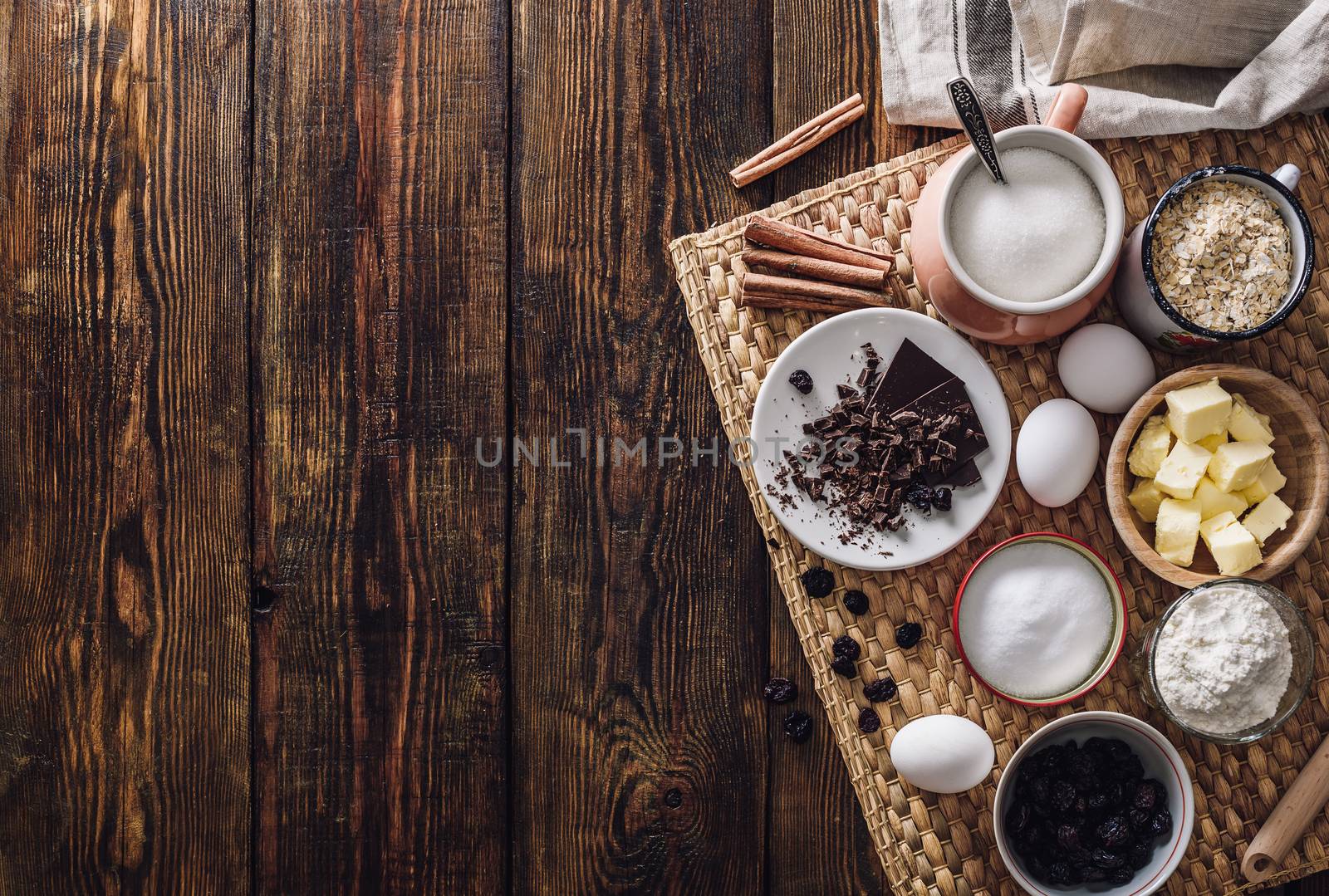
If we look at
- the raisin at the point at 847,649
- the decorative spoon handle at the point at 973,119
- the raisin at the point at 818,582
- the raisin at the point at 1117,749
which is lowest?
the raisin at the point at 1117,749

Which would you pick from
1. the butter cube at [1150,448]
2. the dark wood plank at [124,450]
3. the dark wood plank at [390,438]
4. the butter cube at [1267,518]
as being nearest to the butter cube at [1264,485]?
the butter cube at [1267,518]

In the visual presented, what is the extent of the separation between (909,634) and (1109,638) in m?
0.24

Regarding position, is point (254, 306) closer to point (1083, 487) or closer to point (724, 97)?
point (724, 97)

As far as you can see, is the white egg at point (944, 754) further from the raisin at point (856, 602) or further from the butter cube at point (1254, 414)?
the butter cube at point (1254, 414)

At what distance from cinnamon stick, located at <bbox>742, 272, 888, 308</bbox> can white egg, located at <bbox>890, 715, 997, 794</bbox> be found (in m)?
0.53

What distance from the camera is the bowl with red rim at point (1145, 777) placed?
100 cm

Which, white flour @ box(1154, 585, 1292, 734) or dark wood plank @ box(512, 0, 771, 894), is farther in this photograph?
dark wood plank @ box(512, 0, 771, 894)

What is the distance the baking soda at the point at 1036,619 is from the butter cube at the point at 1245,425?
0.75ft

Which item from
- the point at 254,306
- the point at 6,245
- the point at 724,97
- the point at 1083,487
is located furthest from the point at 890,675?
the point at 6,245

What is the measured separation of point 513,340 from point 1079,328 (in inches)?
29.8

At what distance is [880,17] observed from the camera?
117 cm

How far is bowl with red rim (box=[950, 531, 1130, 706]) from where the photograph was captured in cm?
104

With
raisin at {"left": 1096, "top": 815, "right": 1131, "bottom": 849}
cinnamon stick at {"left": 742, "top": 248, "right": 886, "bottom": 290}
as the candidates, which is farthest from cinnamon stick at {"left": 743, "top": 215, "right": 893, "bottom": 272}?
raisin at {"left": 1096, "top": 815, "right": 1131, "bottom": 849}

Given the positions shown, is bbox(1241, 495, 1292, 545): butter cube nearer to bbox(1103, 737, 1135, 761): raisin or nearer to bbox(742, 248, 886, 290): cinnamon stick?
bbox(1103, 737, 1135, 761): raisin
